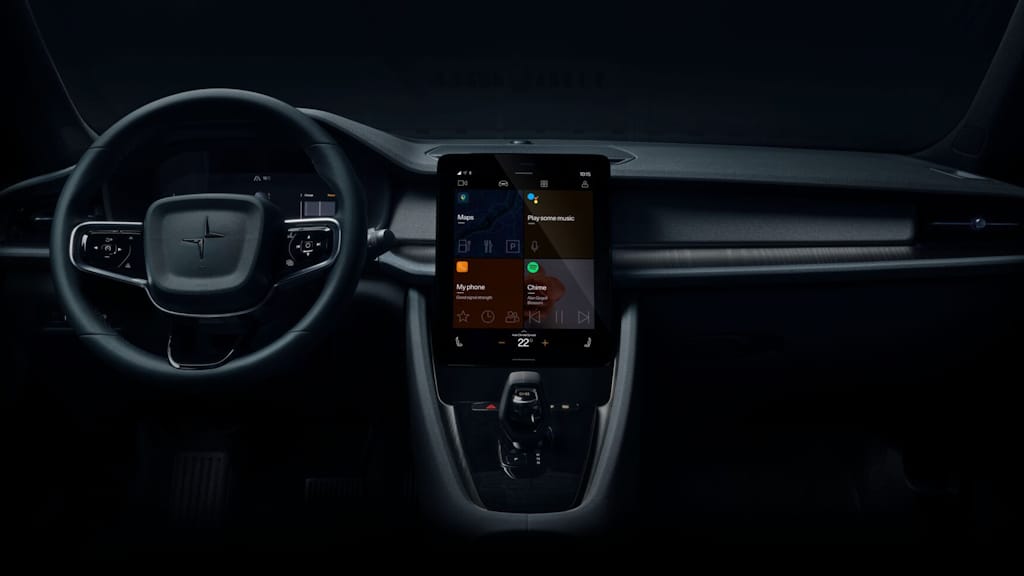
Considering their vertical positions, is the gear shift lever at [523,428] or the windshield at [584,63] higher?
the windshield at [584,63]

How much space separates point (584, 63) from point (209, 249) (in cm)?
124

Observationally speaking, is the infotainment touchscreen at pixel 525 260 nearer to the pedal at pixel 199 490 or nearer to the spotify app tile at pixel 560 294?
the spotify app tile at pixel 560 294

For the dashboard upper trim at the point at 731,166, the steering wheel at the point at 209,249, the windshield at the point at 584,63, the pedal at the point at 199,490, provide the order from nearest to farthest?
the steering wheel at the point at 209,249 < the dashboard upper trim at the point at 731,166 < the pedal at the point at 199,490 < the windshield at the point at 584,63

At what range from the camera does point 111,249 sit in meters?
1.32

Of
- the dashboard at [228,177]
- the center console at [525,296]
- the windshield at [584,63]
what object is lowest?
the center console at [525,296]

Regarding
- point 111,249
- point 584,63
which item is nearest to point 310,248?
point 111,249

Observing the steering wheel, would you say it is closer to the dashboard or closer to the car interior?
the car interior

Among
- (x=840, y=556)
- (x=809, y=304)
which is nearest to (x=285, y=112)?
(x=809, y=304)

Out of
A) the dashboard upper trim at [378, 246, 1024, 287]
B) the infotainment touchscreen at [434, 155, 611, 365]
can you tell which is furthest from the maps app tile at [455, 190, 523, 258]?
the dashboard upper trim at [378, 246, 1024, 287]

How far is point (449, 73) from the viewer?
6.97ft

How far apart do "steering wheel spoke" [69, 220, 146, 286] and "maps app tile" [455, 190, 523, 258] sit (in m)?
0.56

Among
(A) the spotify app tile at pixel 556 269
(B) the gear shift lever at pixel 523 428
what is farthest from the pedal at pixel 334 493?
(A) the spotify app tile at pixel 556 269

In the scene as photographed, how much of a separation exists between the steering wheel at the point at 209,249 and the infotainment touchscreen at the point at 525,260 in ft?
0.77

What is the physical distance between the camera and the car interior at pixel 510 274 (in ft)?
4.39
